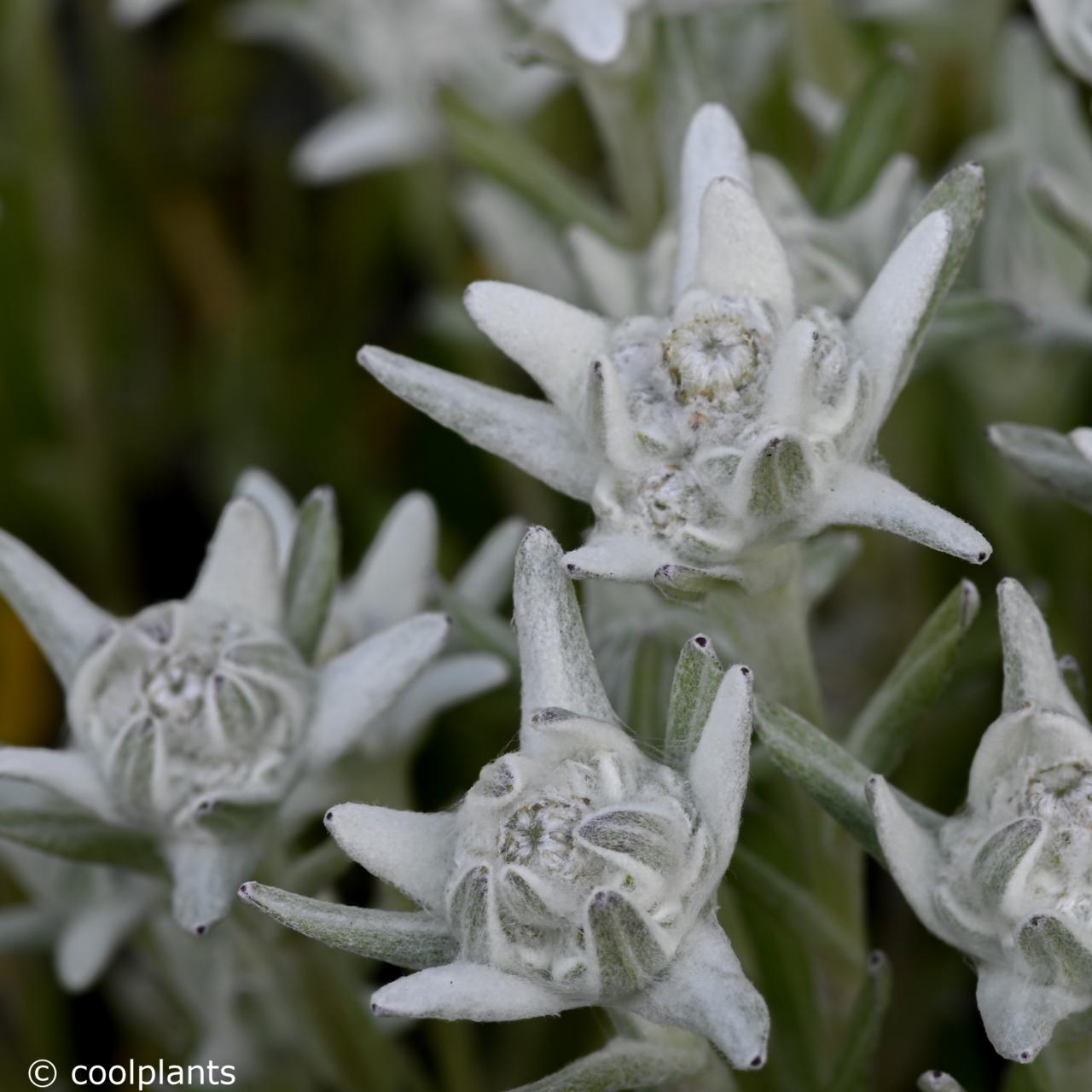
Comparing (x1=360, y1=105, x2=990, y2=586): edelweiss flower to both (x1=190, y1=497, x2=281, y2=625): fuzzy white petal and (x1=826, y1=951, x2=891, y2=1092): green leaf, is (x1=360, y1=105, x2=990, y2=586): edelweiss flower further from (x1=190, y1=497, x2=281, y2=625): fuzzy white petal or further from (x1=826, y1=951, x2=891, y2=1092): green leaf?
(x1=826, y1=951, x2=891, y2=1092): green leaf

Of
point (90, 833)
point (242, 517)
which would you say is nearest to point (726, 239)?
point (242, 517)

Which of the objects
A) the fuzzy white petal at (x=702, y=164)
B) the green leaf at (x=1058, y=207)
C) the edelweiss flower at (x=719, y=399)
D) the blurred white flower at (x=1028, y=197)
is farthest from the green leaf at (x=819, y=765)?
the blurred white flower at (x=1028, y=197)

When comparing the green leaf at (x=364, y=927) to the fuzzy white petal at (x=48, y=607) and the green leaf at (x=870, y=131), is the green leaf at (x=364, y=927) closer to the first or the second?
the fuzzy white petal at (x=48, y=607)

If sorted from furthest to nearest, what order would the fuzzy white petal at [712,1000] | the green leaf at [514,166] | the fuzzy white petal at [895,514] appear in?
the green leaf at [514,166] < the fuzzy white petal at [895,514] < the fuzzy white petal at [712,1000]

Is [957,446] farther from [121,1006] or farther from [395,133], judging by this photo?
[121,1006]

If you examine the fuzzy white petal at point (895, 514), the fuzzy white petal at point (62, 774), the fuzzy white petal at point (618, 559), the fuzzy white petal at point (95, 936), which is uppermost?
the fuzzy white petal at point (895, 514)

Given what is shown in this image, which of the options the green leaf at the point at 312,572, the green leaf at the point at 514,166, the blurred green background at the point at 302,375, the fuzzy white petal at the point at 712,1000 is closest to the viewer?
the fuzzy white petal at the point at 712,1000

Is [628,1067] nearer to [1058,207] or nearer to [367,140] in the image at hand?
[1058,207]
